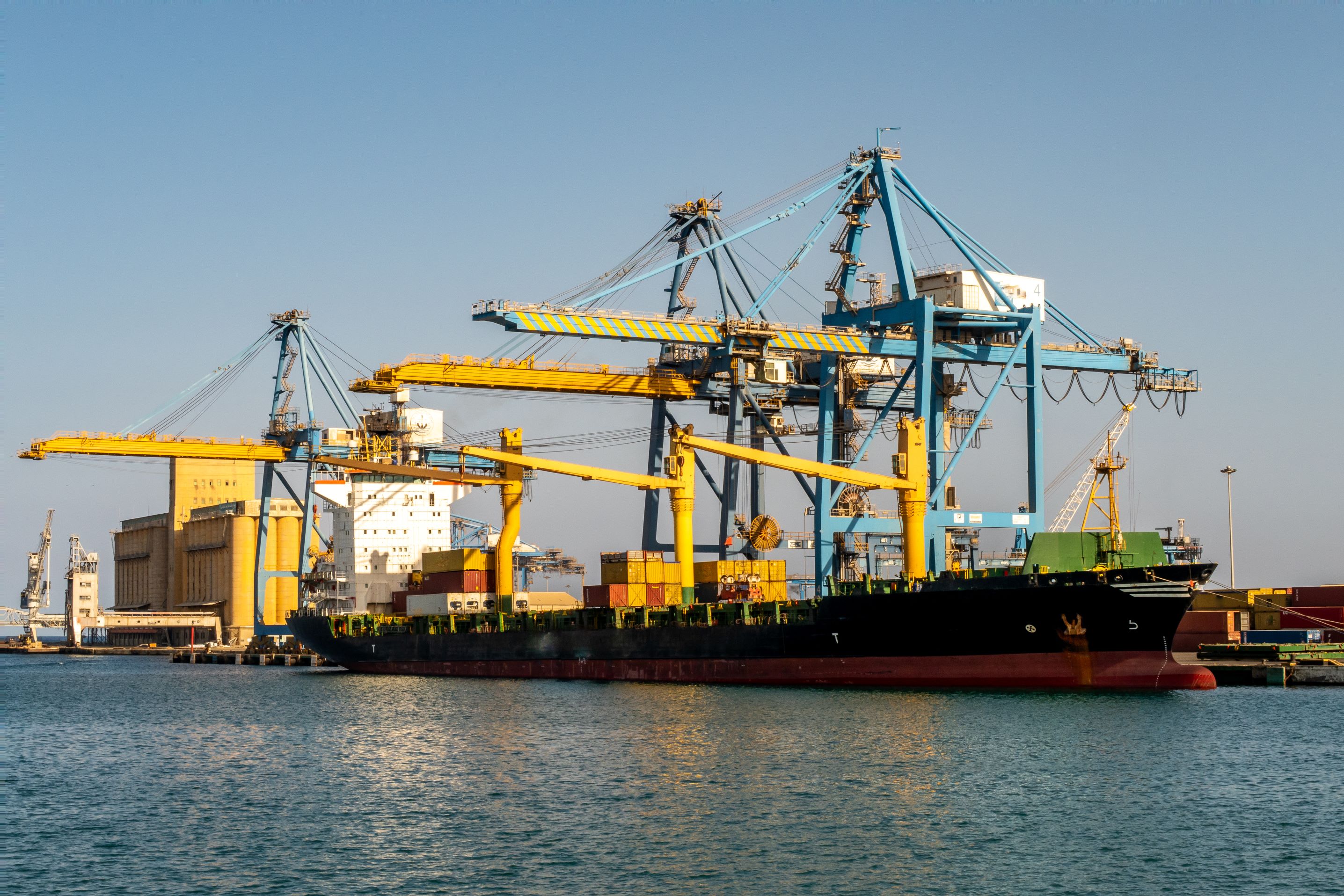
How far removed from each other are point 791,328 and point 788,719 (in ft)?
62.9

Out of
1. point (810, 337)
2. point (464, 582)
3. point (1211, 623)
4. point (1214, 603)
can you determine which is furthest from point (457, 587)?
point (1214, 603)

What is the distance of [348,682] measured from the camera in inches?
2042

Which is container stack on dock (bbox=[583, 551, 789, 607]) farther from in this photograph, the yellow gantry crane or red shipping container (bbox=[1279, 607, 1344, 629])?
red shipping container (bbox=[1279, 607, 1344, 629])

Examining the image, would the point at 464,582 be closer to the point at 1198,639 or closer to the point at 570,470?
the point at 570,470

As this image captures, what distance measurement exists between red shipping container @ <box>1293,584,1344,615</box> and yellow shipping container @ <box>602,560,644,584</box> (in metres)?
24.2

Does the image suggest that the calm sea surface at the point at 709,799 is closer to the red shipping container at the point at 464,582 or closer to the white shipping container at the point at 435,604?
the white shipping container at the point at 435,604

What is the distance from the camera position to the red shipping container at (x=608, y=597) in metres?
46.4

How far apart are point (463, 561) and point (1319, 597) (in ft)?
107

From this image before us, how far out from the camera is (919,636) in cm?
3634

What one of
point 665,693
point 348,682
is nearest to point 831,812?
point 665,693

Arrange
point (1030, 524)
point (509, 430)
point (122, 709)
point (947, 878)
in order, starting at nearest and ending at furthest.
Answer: point (947, 878) → point (122, 709) → point (1030, 524) → point (509, 430)

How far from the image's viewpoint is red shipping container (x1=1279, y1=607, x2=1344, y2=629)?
155 ft

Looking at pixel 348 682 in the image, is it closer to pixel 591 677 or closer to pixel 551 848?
pixel 591 677

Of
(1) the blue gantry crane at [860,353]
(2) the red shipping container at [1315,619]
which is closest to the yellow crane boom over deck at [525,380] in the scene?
(1) the blue gantry crane at [860,353]
